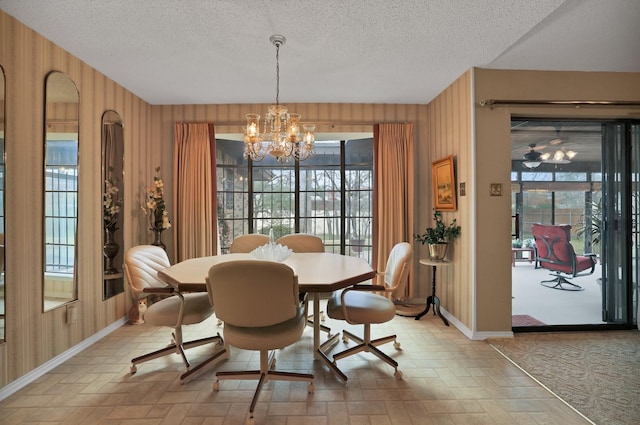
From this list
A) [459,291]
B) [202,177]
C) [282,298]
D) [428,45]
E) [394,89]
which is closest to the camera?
[282,298]

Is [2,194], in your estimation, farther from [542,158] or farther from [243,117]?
[542,158]

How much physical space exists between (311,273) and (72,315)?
218 centimetres

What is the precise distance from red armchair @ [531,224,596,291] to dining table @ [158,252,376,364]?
3258 mm

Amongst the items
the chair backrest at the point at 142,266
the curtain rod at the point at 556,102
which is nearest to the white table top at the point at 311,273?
the chair backrest at the point at 142,266

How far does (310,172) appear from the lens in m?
4.76

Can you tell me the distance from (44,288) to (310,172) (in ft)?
10.8

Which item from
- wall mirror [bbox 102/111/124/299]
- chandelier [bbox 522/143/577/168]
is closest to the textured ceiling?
wall mirror [bbox 102/111/124/299]

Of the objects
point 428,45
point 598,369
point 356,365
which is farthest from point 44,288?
point 598,369

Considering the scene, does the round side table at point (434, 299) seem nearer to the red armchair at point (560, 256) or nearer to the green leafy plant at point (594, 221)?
the green leafy plant at point (594, 221)

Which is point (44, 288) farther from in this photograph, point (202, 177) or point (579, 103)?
point (579, 103)

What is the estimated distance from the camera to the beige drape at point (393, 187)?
13.8 ft

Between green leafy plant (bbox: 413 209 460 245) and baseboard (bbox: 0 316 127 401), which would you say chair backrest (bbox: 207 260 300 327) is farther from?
green leafy plant (bbox: 413 209 460 245)

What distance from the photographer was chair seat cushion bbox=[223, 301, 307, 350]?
1.96 metres

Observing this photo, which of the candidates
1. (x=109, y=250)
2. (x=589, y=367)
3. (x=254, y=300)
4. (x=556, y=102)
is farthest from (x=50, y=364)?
(x=556, y=102)
